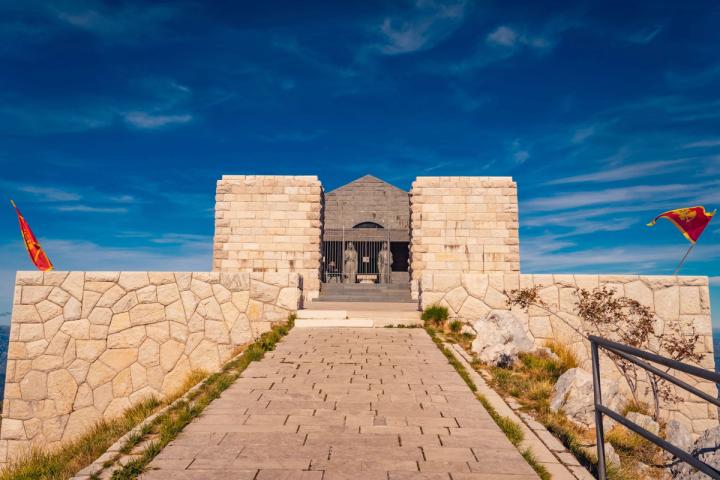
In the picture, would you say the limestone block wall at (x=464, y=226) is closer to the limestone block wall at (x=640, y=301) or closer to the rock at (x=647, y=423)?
the limestone block wall at (x=640, y=301)

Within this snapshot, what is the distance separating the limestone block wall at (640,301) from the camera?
9141 millimetres

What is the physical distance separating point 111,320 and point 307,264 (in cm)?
693

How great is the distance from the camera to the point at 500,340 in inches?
306

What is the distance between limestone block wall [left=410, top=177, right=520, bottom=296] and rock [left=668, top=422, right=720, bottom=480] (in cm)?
1065

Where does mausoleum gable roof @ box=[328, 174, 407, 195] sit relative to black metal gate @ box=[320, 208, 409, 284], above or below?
above

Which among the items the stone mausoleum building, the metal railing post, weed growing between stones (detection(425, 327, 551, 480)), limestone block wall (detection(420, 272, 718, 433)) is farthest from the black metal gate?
the metal railing post

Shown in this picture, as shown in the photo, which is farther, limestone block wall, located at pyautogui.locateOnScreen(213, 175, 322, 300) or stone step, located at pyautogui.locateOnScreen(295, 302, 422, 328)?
limestone block wall, located at pyautogui.locateOnScreen(213, 175, 322, 300)

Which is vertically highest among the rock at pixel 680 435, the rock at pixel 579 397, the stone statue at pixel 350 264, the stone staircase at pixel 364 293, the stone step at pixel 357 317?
the stone statue at pixel 350 264

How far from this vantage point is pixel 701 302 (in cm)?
945

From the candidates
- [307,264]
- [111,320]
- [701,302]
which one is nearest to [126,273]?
[111,320]

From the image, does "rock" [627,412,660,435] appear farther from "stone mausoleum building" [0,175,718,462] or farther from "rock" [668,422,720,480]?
"stone mausoleum building" [0,175,718,462]

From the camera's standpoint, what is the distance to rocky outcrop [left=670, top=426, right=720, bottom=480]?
445cm

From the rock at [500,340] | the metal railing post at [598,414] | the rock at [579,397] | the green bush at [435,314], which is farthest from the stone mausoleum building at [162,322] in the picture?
the metal railing post at [598,414]

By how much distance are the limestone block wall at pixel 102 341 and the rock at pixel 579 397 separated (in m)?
6.08
